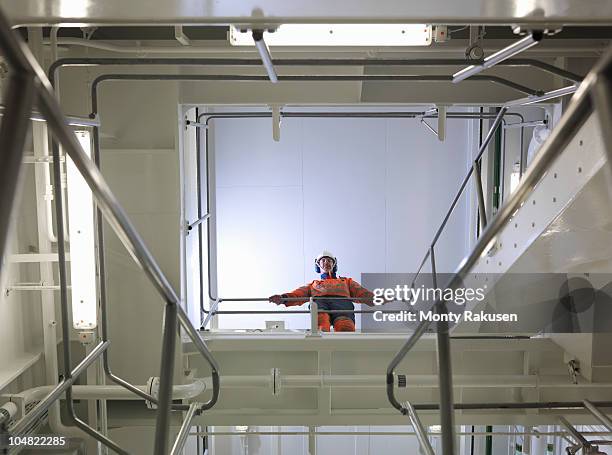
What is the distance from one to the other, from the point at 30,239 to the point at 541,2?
3.27m

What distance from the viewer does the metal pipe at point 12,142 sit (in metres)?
0.65

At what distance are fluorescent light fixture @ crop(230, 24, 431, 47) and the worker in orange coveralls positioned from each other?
265 cm

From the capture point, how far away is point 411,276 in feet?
19.9

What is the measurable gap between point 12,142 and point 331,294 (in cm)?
460

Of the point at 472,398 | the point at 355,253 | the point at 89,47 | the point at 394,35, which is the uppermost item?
the point at 89,47

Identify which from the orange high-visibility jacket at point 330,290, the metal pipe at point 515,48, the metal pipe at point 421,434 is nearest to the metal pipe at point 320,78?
the metal pipe at point 515,48

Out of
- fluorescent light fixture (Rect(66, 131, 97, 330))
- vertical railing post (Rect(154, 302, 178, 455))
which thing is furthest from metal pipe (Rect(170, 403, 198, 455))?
fluorescent light fixture (Rect(66, 131, 97, 330))

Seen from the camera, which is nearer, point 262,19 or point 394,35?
A: point 262,19

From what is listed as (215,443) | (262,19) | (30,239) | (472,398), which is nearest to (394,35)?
(262,19)

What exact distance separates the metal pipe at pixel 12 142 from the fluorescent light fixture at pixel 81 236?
2.34 meters

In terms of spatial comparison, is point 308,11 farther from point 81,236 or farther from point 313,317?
point 313,317

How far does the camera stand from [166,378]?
164 cm

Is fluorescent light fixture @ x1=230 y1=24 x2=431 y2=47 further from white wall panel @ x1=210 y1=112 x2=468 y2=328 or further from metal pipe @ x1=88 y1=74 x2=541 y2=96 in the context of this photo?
white wall panel @ x1=210 y1=112 x2=468 y2=328

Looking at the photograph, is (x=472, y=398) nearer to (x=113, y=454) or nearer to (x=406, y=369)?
(x=406, y=369)
